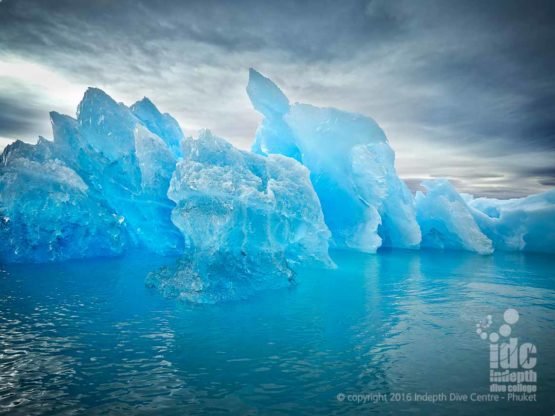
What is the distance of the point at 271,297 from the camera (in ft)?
38.7

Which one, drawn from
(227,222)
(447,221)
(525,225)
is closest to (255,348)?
(227,222)

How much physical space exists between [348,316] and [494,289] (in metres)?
7.08

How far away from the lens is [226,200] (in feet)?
41.9

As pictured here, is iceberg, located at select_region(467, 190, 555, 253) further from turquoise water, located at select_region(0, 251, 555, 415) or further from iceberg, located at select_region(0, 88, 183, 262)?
iceberg, located at select_region(0, 88, 183, 262)

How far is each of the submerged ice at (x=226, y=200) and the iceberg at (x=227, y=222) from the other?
4 centimetres

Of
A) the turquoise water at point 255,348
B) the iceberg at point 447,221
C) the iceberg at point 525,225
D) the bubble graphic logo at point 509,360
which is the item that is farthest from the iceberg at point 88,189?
the iceberg at point 525,225

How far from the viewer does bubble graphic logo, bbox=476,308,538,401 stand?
19.2 ft

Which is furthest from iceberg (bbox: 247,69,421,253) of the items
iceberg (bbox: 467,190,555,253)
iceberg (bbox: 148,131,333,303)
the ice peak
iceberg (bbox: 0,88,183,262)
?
iceberg (bbox: 148,131,333,303)

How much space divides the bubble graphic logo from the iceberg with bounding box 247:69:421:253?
14054 millimetres

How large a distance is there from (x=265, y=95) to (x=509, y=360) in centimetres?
1969

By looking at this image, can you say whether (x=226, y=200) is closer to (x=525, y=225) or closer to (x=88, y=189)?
(x=88, y=189)

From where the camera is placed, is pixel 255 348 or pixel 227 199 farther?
pixel 227 199

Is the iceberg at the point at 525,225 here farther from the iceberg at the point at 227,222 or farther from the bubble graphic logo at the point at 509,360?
the bubble graphic logo at the point at 509,360

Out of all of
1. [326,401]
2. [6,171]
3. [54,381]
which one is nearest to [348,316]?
[326,401]
